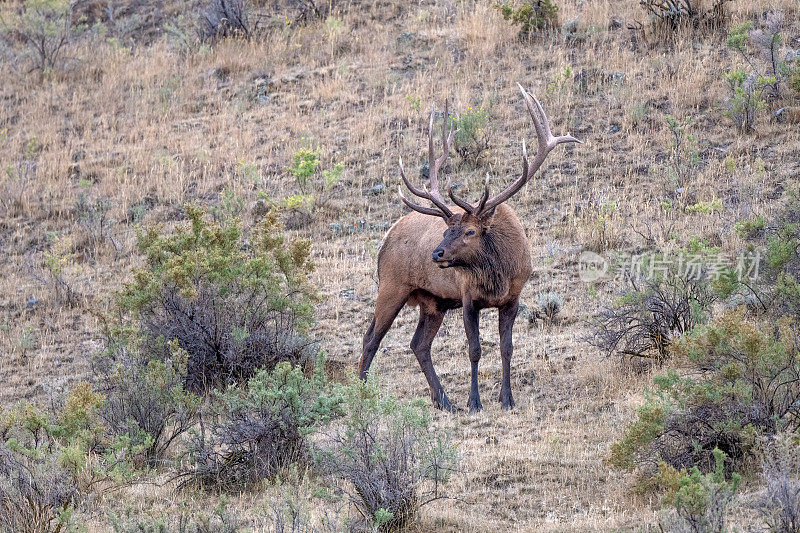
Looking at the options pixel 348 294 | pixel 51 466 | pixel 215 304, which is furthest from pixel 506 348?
pixel 51 466

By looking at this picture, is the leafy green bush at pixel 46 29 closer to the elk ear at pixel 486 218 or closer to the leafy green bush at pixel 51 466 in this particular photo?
the elk ear at pixel 486 218

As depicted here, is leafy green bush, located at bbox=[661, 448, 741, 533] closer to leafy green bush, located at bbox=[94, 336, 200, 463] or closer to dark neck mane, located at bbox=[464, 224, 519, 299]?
dark neck mane, located at bbox=[464, 224, 519, 299]

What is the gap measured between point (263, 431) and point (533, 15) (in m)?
12.2

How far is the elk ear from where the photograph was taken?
9.48 metres

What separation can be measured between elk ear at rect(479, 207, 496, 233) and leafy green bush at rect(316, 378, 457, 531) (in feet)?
10.0

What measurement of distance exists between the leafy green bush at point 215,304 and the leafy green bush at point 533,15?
8.70 metres

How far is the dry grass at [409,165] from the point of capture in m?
8.31

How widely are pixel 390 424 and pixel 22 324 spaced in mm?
8206

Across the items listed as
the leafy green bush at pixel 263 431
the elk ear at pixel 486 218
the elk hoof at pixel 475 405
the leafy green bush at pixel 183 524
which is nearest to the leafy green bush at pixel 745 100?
the elk ear at pixel 486 218

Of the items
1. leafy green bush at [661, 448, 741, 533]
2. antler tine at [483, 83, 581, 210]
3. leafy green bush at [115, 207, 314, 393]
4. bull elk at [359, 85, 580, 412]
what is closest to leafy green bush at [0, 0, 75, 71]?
leafy green bush at [115, 207, 314, 393]

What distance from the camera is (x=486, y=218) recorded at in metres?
9.52

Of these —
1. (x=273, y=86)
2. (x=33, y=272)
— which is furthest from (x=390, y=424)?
(x=273, y=86)

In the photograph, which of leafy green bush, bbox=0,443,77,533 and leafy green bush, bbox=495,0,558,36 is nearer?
leafy green bush, bbox=0,443,77,533

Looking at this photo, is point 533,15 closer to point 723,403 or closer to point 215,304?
point 215,304
